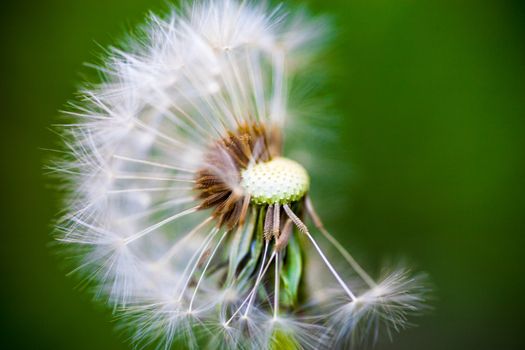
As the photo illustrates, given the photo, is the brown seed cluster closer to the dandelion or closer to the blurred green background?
the dandelion

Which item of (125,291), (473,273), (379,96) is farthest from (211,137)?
(473,273)

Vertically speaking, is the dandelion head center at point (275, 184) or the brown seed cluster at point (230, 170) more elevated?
the brown seed cluster at point (230, 170)

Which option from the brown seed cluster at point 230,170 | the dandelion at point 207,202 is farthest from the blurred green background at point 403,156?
the brown seed cluster at point 230,170

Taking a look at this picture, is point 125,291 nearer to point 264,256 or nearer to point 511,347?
point 264,256

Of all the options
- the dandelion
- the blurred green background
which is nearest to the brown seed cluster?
the dandelion

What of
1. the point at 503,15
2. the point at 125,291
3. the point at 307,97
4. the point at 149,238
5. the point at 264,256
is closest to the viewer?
the point at 264,256

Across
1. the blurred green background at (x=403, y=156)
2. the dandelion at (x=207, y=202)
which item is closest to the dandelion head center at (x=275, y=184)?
the dandelion at (x=207, y=202)

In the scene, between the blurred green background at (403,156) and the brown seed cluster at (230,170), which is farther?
the blurred green background at (403,156)

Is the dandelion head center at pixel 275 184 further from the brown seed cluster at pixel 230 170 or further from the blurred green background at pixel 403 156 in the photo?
the blurred green background at pixel 403 156
